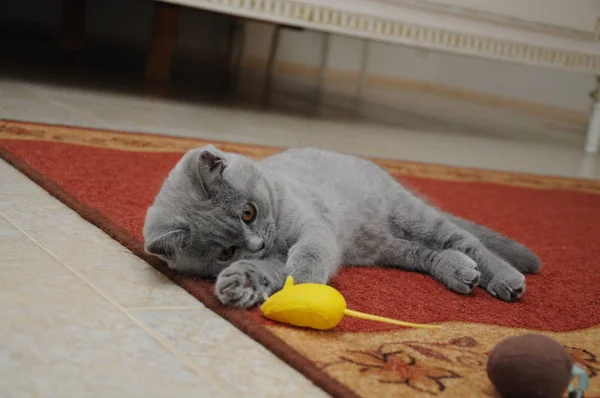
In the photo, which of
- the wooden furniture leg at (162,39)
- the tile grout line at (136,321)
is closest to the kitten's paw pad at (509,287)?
the tile grout line at (136,321)

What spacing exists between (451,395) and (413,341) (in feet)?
0.59

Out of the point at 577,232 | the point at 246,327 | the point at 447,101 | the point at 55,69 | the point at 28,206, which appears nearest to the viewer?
the point at 246,327

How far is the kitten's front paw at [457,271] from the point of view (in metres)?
1.43

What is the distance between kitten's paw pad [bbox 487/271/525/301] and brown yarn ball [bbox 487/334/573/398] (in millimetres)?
488

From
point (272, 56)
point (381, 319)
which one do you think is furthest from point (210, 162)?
point (272, 56)

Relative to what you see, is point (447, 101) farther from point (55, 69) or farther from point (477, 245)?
point (477, 245)

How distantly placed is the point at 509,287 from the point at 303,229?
0.39 meters

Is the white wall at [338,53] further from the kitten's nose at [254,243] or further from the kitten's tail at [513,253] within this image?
the kitten's nose at [254,243]

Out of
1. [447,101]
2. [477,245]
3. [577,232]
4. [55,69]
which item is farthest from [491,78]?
[477,245]

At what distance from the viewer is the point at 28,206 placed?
5.02 feet

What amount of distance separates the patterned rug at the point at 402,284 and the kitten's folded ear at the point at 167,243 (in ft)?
0.21

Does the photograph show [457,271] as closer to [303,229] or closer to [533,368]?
[303,229]

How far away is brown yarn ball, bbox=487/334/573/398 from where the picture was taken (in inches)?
35.7

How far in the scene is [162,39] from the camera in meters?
3.89
